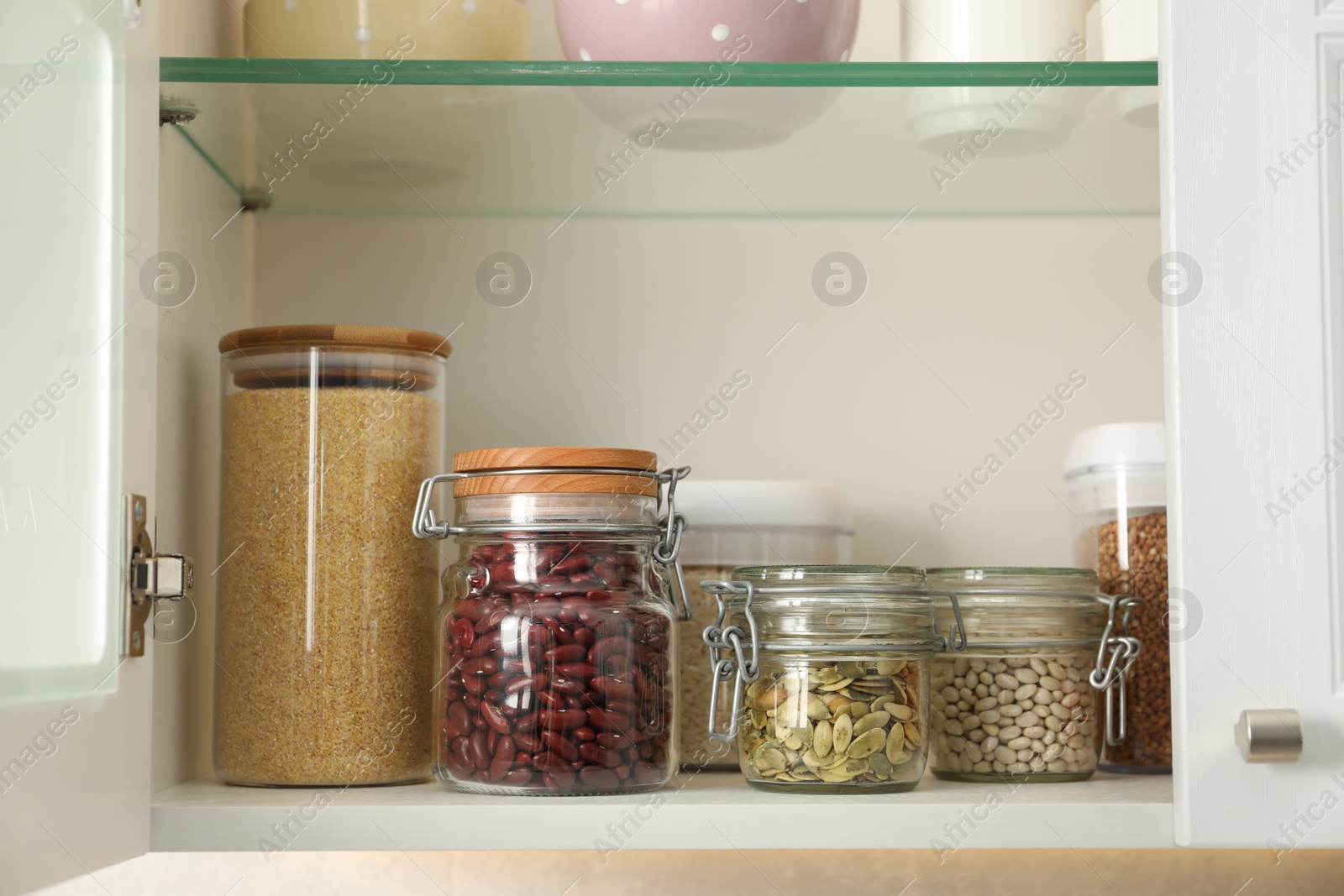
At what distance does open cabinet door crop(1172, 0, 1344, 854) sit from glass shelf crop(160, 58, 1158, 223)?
0.08 meters

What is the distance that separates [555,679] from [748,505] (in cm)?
18

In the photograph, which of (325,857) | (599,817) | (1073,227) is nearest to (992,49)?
(1073,227)

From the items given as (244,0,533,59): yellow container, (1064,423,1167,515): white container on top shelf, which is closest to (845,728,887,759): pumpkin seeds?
(1064,423,1167,515): white container on top shelf

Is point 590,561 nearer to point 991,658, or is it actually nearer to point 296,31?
point 991,658

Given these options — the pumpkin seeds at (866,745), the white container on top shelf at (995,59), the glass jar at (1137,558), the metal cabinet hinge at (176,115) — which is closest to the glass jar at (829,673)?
the pumpkin seeds at (866,745)

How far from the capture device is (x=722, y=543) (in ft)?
2.42

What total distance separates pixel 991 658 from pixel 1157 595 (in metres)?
0.11

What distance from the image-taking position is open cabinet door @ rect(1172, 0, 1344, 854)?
56cm

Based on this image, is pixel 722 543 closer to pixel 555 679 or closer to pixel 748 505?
pixel 748 505

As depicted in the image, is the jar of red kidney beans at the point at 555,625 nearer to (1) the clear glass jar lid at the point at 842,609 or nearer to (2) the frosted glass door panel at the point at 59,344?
(1) the clear glass jar lid at the point at 842,609

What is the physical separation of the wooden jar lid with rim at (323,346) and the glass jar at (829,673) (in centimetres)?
21

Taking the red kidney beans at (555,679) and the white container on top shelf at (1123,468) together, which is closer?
the red kidney beans at (555,679)

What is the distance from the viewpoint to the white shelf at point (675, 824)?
587 mm

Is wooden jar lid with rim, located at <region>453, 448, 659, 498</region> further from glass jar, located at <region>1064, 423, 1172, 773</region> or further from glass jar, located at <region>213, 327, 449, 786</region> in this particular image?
glass jar, located at <region>1064, 423, 1172, 773</region>
